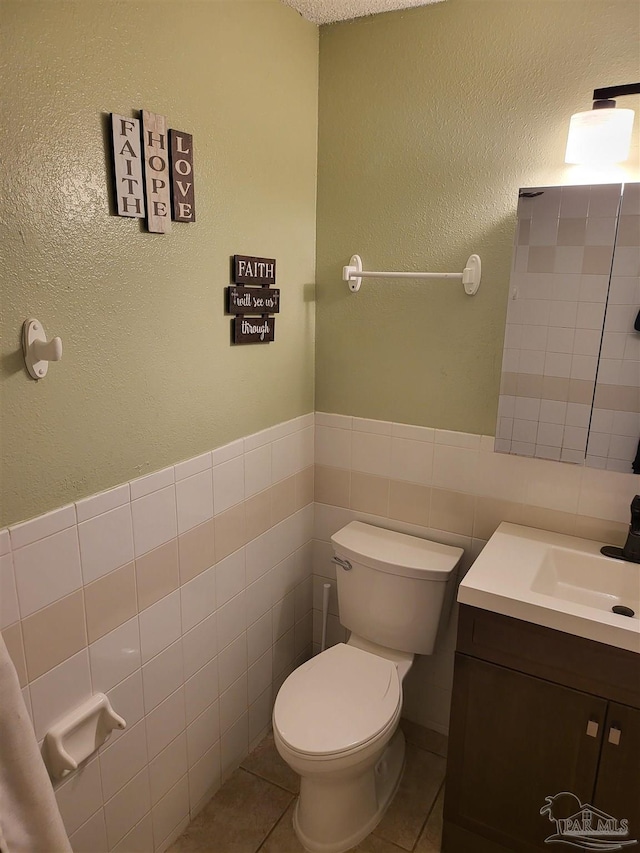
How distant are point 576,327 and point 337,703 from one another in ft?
4.32

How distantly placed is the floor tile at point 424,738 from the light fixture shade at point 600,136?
2.03 m

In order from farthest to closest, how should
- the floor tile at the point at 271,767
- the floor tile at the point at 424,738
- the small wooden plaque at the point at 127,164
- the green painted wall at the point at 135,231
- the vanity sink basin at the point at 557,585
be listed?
1. the floor tile at the point at 424,738
2. the floor tile at the point at 271,767
3. the vanity sink basin at the point at 557,585
4. the small wooden plaque at the point at 127,164
5. the green painted wall at the point at 135,231

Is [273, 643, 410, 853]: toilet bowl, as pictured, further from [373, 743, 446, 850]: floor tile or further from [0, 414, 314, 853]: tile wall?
[0, 414, 314, 853]: tile wall

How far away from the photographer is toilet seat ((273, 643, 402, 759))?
1.58 metres

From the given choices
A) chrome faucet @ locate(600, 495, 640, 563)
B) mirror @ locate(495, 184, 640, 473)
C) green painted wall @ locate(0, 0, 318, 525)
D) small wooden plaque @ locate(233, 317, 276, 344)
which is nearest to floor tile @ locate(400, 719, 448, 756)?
chrome faucet @ locate(600, 495, 640, 563)

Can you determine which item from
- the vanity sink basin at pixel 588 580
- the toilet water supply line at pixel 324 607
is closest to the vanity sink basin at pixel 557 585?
the vanity sink basin at pixel 588 580

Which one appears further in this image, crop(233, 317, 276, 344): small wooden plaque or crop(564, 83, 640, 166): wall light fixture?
crop(233, 317, 276, 344): small wooden plaque

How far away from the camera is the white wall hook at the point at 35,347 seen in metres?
1.13

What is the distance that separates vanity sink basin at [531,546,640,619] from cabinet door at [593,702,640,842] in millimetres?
294

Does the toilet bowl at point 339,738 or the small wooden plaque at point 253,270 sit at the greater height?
the small wooden plaque at point 253,270

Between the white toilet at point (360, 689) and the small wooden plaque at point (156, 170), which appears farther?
the white toilet at point (360, 689)

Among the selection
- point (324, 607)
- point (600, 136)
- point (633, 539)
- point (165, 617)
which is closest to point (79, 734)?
point (165, 617)

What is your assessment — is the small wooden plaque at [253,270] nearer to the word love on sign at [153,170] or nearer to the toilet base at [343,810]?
the word love on sign at [153,170]

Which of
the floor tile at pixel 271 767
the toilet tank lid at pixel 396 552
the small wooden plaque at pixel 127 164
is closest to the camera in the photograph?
the small wooden plaque at pixel 127 164
